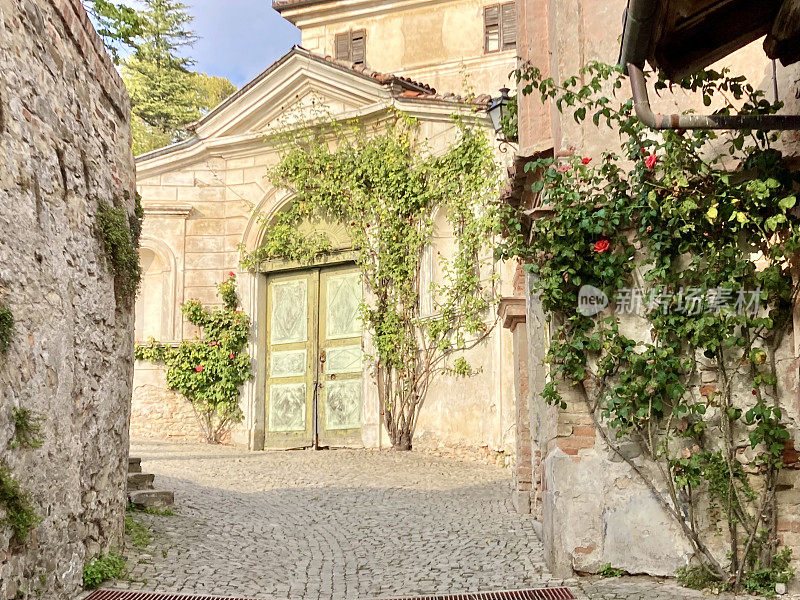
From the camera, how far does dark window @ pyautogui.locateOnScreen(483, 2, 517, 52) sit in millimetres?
15922

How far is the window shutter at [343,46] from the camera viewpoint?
57.1 ft

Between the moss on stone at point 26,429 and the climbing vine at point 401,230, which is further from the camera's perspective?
the climbing vine at point 401,230

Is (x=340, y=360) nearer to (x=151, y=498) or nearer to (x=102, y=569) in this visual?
(x=151, y=498)

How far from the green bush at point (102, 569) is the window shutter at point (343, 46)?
13.0 m

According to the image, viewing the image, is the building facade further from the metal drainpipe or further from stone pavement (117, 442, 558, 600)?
the metal drainpipe

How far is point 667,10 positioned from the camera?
4246mm

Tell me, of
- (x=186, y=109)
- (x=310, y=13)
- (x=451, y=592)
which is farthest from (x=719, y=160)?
(x=186, y=109)

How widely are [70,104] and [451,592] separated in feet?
13.0

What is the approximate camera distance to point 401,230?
41.9ft

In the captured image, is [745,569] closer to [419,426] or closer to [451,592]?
[451,592]

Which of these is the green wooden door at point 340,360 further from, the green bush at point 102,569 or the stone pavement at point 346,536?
the green bush at point 102,569

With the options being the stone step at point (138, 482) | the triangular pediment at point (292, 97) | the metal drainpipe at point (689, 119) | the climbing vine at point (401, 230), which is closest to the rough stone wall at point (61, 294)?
the stone step at point (138, 482)

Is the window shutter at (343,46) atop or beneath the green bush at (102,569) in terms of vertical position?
atop

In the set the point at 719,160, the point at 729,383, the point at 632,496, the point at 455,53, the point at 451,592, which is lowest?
the point at 451,592
